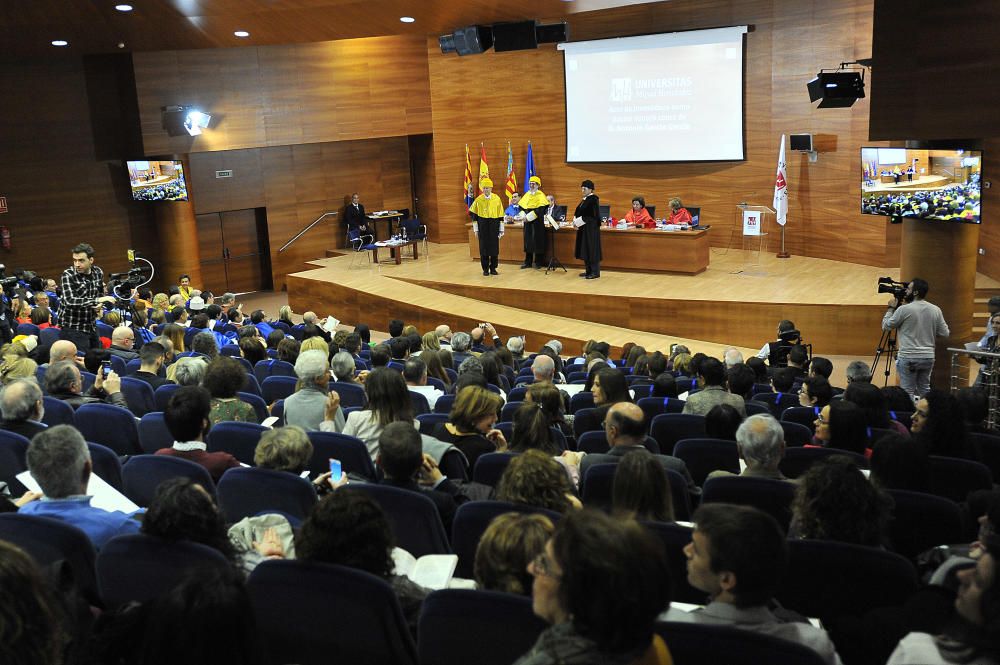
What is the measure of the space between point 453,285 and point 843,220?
6.26 metres

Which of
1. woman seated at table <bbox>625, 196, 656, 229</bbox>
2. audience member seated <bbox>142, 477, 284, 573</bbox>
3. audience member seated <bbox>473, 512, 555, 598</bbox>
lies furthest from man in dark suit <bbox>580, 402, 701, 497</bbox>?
woman seated at table <bbox>625, 196, 656, 229</bbox>

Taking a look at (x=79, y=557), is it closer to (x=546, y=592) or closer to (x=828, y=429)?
(x=546, y=592)

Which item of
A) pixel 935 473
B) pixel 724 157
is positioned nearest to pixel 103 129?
pixel 724 157

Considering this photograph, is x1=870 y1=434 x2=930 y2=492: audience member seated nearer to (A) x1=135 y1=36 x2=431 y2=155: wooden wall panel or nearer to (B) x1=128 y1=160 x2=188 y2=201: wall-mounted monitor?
(A) x1=135 y1=36 x2=431 y2=155: wooden wall panel

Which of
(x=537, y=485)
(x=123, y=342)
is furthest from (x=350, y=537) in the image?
(x=123, y=342)

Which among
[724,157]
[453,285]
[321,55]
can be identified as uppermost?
[321,55]

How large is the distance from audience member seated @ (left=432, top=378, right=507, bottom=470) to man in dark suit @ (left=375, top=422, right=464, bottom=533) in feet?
2.20

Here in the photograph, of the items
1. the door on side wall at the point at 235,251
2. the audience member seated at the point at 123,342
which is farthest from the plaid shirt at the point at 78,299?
the door on side wall at the point at 235,251

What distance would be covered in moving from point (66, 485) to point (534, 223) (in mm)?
11351

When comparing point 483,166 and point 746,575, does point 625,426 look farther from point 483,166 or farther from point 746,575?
point 483,166

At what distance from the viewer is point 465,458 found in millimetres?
4156

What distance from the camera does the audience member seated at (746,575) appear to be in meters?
2.20

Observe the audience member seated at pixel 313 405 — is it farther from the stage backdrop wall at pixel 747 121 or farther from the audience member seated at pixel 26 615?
the stage backdrop wall at pixel 747 121

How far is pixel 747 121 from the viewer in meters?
14.5
